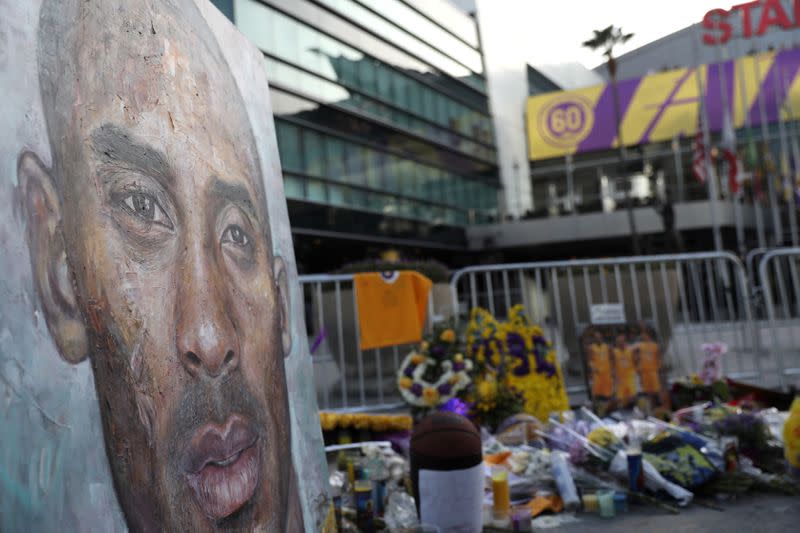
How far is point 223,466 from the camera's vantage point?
1597 millimetres

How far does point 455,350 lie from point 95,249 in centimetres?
433

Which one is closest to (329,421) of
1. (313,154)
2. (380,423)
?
(380,423)

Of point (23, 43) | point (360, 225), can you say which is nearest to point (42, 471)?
point (23, 43)

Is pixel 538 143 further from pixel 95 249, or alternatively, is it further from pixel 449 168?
pixel 95 249

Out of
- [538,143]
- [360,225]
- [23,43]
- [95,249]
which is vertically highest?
[538,143]

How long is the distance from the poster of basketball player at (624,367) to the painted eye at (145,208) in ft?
16.6

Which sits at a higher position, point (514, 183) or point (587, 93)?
point (587, 93)

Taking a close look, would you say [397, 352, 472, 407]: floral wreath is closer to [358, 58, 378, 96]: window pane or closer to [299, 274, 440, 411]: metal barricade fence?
[299, 274, 440, 411]: metal barricade fence

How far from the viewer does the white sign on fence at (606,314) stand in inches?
239

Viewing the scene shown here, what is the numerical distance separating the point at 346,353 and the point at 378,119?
18844 mm

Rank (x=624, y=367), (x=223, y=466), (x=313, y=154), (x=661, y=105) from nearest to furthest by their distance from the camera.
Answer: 1. (x=223, y=466)
2. (x=624, y=367)
3. (x=313, y=154)
4. (x=661, y=105)

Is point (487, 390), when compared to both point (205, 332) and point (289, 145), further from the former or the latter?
point (289, 145)

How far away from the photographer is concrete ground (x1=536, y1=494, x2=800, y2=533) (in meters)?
3.30

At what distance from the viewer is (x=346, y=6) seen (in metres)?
23.4
